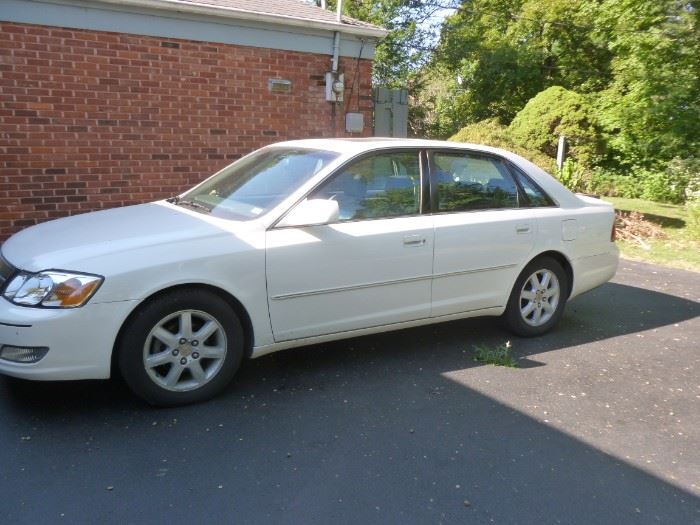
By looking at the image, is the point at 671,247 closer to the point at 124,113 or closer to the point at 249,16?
the point at 249,16

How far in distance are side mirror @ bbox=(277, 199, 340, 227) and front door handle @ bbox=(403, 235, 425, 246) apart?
598 mm

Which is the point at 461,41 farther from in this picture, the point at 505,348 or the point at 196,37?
the point at 505,348

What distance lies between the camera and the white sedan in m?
3.33

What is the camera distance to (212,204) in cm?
436

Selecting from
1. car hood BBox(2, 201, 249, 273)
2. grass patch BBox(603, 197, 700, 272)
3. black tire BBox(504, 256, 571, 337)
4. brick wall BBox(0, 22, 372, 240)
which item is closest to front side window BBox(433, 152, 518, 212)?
black tire BBox(504, 256, 571, 337)

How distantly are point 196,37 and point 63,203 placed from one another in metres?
2.50

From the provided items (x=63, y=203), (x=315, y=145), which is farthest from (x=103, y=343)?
(x=63, y=203)

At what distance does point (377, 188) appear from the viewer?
4.32m

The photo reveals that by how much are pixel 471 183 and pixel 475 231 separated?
43 cm

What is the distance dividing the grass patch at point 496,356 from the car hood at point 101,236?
204 cm

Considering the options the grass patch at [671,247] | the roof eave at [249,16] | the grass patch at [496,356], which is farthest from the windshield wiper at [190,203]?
the grass patch at [671,247]

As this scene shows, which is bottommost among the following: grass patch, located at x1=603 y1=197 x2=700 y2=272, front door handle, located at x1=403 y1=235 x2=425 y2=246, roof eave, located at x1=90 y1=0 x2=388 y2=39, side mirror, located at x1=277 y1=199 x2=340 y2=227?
grass patch, located at x1=603 y1=197 x2=700 y2=272

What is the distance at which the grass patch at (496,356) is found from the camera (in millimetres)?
4465

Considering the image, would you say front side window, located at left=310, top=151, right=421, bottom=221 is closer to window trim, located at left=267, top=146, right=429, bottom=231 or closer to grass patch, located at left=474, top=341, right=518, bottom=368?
window trim, located at left=267, top=146, right=429, bottom=231
